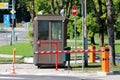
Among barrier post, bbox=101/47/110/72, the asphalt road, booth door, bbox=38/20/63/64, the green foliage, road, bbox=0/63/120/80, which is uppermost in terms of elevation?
the green foliage

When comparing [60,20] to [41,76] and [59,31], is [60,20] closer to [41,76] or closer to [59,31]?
[59,31]

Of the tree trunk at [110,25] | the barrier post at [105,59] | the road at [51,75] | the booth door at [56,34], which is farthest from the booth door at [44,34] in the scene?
the barrier post at [105,59]

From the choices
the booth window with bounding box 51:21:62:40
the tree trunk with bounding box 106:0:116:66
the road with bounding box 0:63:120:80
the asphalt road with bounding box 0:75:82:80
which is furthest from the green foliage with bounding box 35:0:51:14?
the asphalt road with bounding box 0:75:82:80

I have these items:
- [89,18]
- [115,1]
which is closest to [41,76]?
[115,1]

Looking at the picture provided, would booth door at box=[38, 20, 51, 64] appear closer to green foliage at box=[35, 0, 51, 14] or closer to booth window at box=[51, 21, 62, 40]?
booth window at box=[51, 21, 62, 40]

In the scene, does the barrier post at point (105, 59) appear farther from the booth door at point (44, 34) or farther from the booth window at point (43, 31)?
the booth window at point (43, 31)

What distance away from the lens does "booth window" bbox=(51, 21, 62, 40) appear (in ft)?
72.2

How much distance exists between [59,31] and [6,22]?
3668 centimetres

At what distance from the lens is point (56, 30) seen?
22.1 m

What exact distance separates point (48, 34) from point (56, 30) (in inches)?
17.3

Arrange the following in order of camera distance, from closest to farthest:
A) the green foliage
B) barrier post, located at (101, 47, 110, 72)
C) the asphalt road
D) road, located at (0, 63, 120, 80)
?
1. the asphalt road
2. road, located at (0, 63, 120, 80)
3. barrier post, located at (101, 47, 110, 72)
4. the green foliage

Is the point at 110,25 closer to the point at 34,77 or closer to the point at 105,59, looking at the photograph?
the point at 105,59

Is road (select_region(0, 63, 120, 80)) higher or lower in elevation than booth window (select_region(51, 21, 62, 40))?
lower

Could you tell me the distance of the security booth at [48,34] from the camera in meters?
21.9
